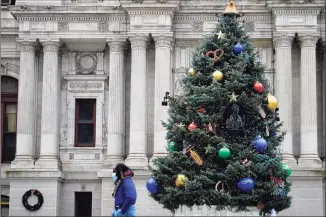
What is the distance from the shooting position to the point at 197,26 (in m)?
36.3

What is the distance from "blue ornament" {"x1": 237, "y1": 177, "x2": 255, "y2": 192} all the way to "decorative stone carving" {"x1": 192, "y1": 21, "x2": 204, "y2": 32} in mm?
13893

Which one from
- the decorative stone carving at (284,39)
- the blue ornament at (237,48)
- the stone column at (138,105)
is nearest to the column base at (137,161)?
the stone column at (138,105)

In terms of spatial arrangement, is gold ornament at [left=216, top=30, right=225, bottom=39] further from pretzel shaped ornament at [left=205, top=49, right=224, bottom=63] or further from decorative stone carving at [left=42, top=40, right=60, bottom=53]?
decorative stone carving at [left=42, top=40, right=60, bottom=53]

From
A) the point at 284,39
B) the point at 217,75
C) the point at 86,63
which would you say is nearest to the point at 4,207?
the point at 86,63

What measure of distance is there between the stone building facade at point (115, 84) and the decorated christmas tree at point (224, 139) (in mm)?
10150

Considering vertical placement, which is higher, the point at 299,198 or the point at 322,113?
the point at 322,113

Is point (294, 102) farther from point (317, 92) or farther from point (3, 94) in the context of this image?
point (3, 94)

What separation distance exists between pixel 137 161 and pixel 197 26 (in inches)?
239

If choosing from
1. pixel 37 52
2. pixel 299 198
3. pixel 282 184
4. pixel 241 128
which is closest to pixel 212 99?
pixel 241 128

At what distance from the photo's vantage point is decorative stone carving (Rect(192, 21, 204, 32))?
119 feet

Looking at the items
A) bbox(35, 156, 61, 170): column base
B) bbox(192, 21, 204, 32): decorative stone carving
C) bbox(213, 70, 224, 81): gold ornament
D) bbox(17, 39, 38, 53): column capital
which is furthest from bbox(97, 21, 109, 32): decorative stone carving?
bbox(213, 70, 224, 81): gold ornament

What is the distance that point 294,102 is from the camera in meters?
35.8

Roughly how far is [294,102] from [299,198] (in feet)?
13.1

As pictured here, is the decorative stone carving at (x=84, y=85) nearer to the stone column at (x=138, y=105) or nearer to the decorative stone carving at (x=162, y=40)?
the stone column at (x=138, y=105)
